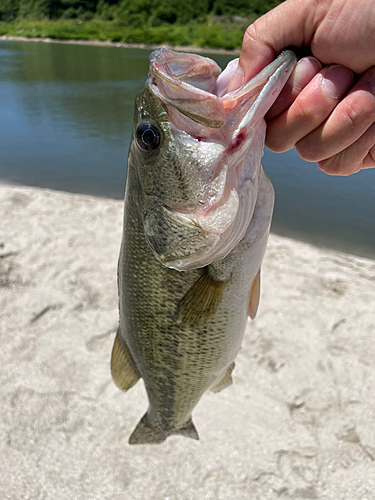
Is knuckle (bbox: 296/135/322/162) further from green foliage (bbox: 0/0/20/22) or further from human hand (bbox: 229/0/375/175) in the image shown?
green foliage (bbox: 0/0/20/22)

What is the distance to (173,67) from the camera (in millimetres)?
1106

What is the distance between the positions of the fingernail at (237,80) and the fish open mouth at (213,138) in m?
0.02

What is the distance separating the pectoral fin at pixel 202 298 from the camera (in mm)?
1421

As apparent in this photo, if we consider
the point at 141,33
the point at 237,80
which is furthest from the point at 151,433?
the point at 141,33

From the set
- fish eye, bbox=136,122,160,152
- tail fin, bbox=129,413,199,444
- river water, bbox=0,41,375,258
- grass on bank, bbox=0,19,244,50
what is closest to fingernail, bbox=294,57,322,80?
fish eye, bbox=136,122,160,152

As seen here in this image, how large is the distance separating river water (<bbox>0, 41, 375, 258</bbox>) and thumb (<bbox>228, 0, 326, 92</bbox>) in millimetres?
4874

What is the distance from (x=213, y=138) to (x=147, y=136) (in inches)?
8.5

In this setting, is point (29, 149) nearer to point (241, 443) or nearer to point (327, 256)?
point (327, 256)

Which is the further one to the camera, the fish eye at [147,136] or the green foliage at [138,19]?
the green foliage at [138,19]

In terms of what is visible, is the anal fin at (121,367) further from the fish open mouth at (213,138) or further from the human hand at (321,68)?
the human hand at (321,68)

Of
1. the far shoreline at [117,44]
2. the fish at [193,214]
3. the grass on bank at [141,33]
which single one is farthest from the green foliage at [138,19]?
the fish at [193,214]

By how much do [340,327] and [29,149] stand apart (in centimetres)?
842

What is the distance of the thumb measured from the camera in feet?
3.87

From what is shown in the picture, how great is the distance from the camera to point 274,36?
121cm
